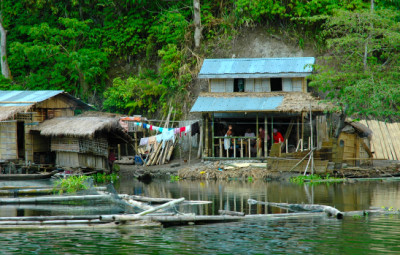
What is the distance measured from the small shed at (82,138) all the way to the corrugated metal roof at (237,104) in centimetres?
380

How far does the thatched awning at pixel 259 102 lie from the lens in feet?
82.3

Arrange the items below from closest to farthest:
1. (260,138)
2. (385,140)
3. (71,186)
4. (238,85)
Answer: (71,186)
(385,140)
(260,138)
(238,85)

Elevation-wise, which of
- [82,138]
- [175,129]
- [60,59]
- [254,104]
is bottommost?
[82,138]

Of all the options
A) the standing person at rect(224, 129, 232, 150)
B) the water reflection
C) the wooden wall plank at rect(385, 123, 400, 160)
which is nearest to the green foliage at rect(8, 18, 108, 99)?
the standing person at rect(224, 129, 232, 150)

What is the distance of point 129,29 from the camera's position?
110ft

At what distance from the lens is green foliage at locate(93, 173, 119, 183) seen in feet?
81.3

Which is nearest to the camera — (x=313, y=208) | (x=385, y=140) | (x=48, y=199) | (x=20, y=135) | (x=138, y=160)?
(x=313, y=208)

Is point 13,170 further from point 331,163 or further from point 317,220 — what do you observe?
point 317,220

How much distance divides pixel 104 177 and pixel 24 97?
5.27m

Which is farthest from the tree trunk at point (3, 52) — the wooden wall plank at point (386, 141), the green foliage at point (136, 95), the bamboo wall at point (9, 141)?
the wooden wall plank at point (386, 141)

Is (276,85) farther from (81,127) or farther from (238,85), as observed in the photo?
(81,127)

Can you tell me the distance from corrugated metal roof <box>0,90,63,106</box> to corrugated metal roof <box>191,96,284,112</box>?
6.54 meters

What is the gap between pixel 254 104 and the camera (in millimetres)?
26234

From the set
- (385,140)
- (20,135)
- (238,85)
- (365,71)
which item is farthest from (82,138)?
(385,140)
